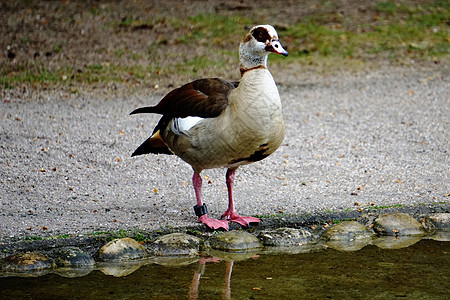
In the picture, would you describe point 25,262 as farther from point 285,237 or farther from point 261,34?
point 261,34

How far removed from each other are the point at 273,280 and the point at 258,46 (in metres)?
1.66

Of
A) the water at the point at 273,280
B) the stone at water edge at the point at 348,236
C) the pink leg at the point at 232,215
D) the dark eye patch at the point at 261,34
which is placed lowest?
the water at the point at 273,280

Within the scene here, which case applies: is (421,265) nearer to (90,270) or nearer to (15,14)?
(90,270)

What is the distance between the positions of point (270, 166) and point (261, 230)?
5.76 feet

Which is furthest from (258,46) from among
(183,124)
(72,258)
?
(72,258)

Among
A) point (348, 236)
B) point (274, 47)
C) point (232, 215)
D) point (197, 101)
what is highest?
point (274, 47)

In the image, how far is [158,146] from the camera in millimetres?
5633

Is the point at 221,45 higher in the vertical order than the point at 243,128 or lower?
higher

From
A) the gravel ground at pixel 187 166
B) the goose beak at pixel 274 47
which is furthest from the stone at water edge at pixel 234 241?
the goose beak at pixel 274 47

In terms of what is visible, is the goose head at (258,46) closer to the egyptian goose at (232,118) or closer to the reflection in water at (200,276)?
the egyptian goose at (232,118)

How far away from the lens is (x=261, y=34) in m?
4.81

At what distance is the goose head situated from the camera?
4.79 metres

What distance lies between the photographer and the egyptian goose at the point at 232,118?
4.75 metres

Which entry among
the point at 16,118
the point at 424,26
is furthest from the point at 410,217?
the point at 424,26
